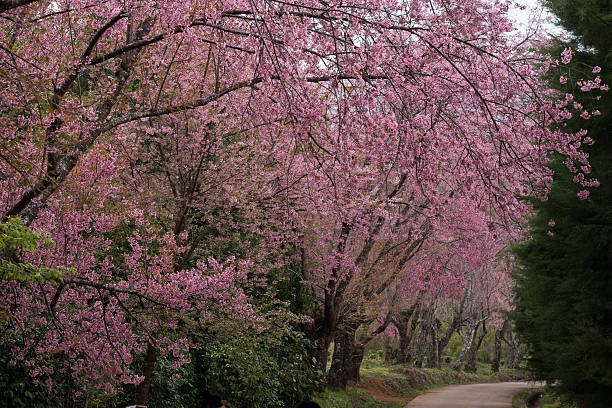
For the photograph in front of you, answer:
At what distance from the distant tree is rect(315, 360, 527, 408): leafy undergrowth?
6.29 metres

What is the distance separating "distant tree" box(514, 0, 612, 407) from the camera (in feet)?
29.1

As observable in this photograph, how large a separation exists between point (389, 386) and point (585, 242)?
654 inches

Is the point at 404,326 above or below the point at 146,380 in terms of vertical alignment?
above

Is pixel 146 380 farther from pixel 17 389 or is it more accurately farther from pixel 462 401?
pixel 462 401

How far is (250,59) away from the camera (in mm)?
7871

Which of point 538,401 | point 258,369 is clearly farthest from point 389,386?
point 258,369

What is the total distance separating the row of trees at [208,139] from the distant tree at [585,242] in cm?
227

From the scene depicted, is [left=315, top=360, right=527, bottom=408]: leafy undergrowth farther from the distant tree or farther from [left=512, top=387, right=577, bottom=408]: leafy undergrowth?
the distant tree

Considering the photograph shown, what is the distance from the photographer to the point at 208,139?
32.3 feet

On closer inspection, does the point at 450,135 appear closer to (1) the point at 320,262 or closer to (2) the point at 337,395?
(1) the point at 320,262

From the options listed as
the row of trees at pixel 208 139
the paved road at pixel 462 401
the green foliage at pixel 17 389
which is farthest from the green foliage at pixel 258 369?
the paved road at pixel 462 401

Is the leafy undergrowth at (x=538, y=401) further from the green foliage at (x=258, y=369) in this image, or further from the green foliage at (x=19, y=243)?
the green foliage at (x=19, y=243)

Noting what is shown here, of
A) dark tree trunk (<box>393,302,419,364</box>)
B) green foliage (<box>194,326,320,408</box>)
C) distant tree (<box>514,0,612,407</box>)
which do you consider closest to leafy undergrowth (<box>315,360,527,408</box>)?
dark tree trunk (<box>393,302,419,364</box>)

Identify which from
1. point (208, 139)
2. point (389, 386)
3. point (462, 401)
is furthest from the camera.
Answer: point (389, 386)
